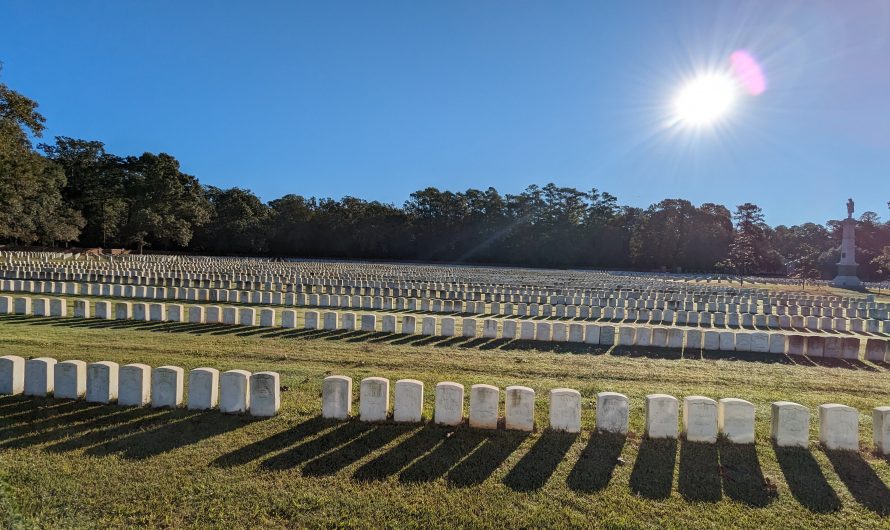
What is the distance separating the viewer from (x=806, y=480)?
12.8ft

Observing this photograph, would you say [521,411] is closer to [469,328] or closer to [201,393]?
[201,393]

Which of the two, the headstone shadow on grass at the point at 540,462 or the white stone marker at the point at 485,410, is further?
the white stone marker at the point at 485,410

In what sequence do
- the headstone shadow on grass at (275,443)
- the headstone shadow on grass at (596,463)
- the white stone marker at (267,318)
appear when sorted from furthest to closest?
the white stone marker at (267,318), the headstone shadow on grass at (275,443), the headstone shadow on grass at (596,463)

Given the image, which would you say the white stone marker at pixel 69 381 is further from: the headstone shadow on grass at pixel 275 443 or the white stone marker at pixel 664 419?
the white stone marker at pixel 664 419

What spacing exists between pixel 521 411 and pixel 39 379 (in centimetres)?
527

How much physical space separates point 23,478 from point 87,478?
46cm

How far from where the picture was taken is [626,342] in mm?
10031

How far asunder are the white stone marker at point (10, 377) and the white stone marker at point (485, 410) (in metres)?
5.06

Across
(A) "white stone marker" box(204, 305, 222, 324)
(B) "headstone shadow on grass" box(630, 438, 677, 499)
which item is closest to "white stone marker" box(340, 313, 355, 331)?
(A) "white stone marker" box(204, 305, 222, 324)

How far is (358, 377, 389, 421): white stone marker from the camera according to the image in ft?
16.1

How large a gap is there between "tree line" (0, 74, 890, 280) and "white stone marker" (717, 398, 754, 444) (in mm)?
50276

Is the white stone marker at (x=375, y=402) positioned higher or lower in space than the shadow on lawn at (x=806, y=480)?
higher

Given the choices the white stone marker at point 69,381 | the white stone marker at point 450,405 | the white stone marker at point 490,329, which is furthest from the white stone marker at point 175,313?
the white stone marker at point 450,405

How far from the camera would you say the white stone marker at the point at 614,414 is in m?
4.70
